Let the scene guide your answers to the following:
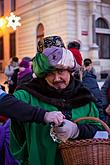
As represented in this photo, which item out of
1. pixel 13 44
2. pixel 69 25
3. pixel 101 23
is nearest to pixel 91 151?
pixel 69 25

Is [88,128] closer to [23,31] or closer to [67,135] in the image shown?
[67,135]

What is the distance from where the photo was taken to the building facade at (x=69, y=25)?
75.8 feet

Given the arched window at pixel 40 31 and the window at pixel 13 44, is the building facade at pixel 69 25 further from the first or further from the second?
the window at pixel 13 44

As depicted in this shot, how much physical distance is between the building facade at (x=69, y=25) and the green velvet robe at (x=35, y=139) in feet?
66.1

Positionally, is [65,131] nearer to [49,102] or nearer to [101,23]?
[49,102]

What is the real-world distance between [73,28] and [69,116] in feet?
69.6

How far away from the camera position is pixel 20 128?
213 centimetres

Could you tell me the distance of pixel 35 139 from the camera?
80.7 inches

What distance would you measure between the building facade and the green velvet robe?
2016 centimetres

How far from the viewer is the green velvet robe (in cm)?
204

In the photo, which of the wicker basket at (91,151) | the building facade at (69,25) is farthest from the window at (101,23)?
the wicker basket at (91,151)

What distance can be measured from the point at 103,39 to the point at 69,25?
10.4 ft

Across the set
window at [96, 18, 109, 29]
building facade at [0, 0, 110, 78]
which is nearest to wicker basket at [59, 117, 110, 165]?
building facade at [0, 0, 110, 78]

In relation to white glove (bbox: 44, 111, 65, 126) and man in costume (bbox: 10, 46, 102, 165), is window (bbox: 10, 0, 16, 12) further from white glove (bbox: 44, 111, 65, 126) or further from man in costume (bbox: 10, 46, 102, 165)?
white glove (bbox: 44, 111, 65, 126)
